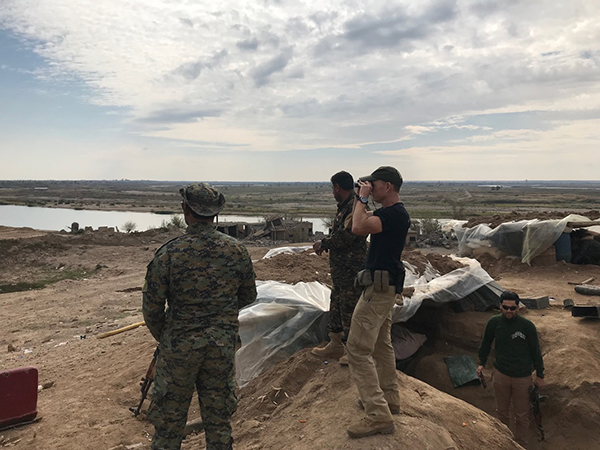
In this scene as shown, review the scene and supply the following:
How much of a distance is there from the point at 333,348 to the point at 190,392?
6.01ft

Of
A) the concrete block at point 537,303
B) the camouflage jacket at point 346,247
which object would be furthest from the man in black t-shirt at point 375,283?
the concrete block at point 537,303

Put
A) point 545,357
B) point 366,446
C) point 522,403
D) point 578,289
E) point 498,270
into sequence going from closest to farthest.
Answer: point 366,446
point 522,403
point 545,357
point 578,289
point 498,270

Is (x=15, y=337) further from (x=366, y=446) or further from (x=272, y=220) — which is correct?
(x=272, y=220)

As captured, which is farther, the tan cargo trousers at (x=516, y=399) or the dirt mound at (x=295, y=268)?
the dirt mound at (x=295, y=268)

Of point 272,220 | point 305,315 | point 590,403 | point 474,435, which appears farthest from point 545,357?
point 272,220

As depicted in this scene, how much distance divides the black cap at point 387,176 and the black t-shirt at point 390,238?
167 mm

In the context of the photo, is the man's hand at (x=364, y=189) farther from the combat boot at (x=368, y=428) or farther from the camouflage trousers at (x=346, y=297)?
the combat boot at (x=368, y=428)

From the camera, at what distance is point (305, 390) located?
12.9ft

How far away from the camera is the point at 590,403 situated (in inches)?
181

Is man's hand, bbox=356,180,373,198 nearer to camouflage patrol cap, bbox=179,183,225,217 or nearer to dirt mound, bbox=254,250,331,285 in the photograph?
camouflage patrol cap, bbox=179,183,225,217

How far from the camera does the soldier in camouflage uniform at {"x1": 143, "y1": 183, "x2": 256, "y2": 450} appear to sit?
2.59m

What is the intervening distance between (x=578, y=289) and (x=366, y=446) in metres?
6.16

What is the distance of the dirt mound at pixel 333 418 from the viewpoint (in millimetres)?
3082

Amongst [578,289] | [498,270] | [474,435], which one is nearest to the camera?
[474,435]
